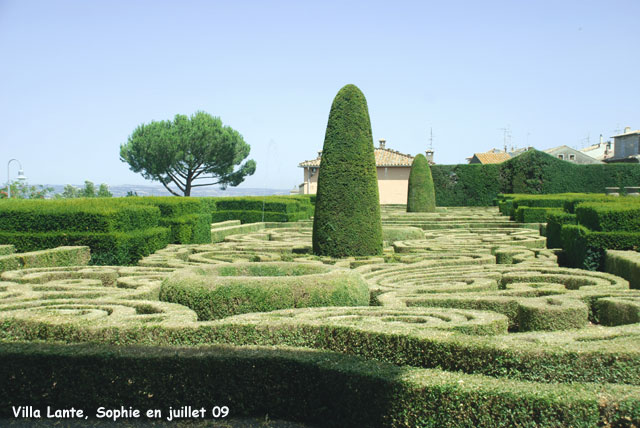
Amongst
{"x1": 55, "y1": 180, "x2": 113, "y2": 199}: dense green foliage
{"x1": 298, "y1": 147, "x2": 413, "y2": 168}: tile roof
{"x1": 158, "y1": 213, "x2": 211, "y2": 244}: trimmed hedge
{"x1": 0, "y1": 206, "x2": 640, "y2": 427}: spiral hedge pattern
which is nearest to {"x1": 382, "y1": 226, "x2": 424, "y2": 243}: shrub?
{"x1": 158, "y1": 213, "x2": 211, "y2": 244}: trimmed hedge

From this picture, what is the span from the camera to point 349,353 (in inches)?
204

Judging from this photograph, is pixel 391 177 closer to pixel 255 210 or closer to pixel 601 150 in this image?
pixel 255 210

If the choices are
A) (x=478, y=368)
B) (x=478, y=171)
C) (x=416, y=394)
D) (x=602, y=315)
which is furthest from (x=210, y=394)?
(x=478, y=171)

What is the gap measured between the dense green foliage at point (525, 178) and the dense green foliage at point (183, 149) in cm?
1796

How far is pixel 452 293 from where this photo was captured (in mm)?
7980

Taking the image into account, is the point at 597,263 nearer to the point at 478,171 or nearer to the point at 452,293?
the point at 452,293

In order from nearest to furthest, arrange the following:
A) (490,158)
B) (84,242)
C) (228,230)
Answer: (84,242) < (228,230) < (490,158)

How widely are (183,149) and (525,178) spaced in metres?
26.8

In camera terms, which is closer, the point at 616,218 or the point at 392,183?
the point at 616,218

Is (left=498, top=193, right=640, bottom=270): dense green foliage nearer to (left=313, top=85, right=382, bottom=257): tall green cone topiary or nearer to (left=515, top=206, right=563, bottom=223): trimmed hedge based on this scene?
(left=313, top=85, right=382, bottom=257): tall green cone topiary

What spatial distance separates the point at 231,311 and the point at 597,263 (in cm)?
721

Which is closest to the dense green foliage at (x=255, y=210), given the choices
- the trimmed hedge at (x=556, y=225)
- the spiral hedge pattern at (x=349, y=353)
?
the trimmed hedge at (x=556, y=225)

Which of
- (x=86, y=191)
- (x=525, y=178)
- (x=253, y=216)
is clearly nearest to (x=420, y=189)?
(x=253, y=216)

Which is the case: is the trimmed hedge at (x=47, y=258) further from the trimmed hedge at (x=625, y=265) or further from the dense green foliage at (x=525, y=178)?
the dense green foliage at (x=525, y=178)
